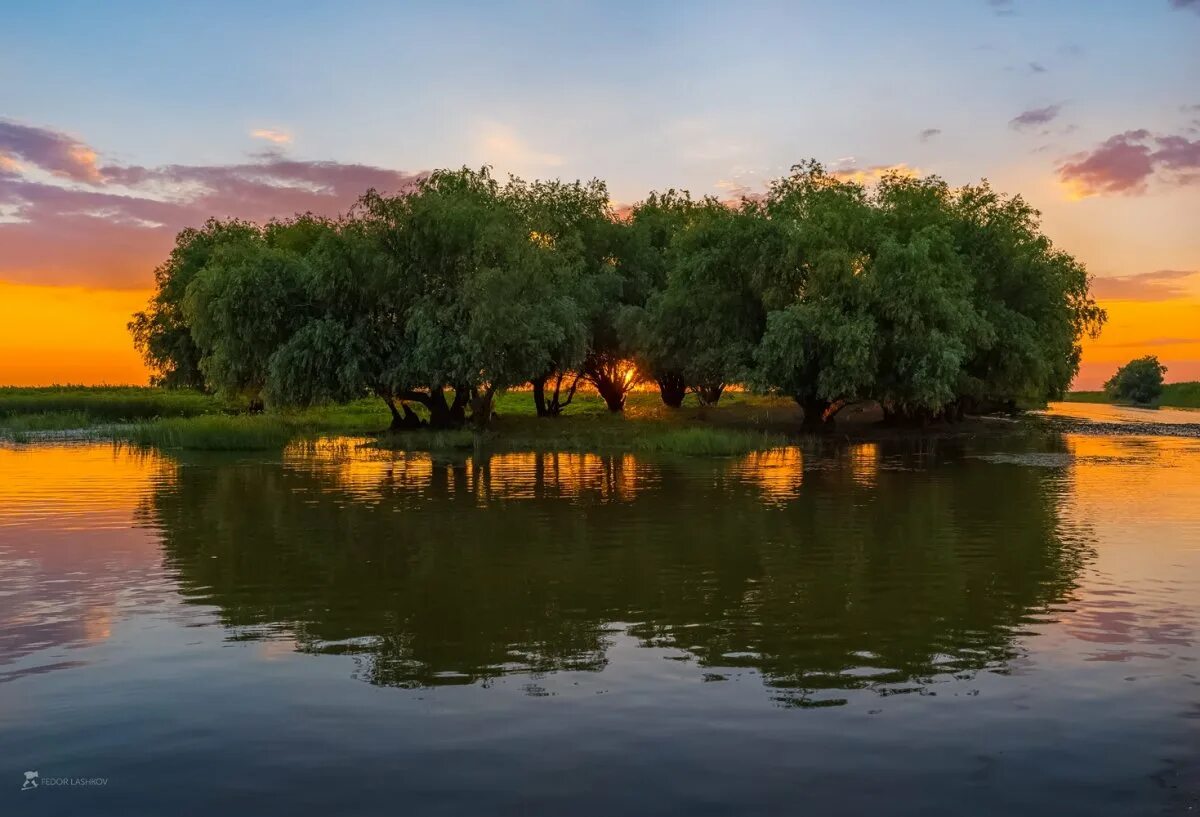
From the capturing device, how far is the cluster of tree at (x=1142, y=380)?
448 ft

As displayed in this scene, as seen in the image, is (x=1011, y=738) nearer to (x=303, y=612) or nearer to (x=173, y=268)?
(x=303, y=612)

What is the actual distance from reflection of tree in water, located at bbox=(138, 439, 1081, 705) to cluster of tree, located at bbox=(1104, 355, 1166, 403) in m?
122

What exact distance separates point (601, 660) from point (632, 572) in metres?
5.90

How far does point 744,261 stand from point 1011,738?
55.0 m

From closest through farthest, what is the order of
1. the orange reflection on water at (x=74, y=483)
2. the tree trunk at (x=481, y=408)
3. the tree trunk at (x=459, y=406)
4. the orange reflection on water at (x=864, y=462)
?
the orange reflection on water at (x=74, y=483)
the orange reflection on water at (x=864, y=462)
the tree trunk at (x=459, y=406)
the tree trunk at (x=481, y=408)

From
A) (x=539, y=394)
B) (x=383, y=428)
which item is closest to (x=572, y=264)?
(x=539, y=394)

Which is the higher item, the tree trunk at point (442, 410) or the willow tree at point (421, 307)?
the willow tree at point (421, 307)

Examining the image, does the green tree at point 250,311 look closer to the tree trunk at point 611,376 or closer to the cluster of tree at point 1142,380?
the tree trunk at point 611,376

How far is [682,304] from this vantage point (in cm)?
6431

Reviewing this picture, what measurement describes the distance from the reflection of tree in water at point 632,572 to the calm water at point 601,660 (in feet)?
0.30

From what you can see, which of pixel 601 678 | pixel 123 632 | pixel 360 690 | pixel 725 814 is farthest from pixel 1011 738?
pixel 123 632

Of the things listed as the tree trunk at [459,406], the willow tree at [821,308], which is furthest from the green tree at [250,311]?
the willow tree at [821,308]

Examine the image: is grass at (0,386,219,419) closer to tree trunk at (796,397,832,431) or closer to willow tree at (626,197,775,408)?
willow tree at (626,197,775,408)

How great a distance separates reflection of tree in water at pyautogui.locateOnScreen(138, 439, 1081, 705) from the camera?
1242 cm
